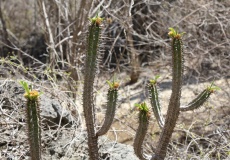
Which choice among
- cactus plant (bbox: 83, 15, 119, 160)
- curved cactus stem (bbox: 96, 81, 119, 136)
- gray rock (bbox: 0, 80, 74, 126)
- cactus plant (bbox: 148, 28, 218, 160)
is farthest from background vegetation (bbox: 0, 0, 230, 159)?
curved cactus stem (bbox: 96, 81, 119, 136)

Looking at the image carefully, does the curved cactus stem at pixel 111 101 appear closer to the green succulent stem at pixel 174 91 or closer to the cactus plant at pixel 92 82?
the cactus plant at pixel 92 82

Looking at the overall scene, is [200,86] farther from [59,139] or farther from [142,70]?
[59,139]

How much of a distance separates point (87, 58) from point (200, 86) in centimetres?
496

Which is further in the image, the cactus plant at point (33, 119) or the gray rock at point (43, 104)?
the gray rock at point (43, 104)

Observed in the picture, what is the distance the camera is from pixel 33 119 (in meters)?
2.77

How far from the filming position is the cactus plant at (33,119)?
271cm

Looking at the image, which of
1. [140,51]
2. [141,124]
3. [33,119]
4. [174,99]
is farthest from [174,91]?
[140,51]

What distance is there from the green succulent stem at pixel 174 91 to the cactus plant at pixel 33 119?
99 cm

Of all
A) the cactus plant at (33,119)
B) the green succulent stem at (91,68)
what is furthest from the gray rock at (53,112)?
the cactus plant at (33,119)

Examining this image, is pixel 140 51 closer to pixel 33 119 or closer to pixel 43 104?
pixel 43 104

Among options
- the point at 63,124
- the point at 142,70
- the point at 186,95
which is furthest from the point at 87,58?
the point at 142,70

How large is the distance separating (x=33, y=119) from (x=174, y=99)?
1.08 m

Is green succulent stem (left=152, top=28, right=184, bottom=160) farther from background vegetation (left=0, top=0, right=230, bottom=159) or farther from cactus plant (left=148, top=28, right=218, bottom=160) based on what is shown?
background vegetation (left=0, top=0, right=230, bottom=159)

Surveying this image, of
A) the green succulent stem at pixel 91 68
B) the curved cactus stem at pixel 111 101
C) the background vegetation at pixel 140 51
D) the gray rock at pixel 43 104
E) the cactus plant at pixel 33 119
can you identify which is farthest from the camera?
the background vegetation at pixel 140 51
